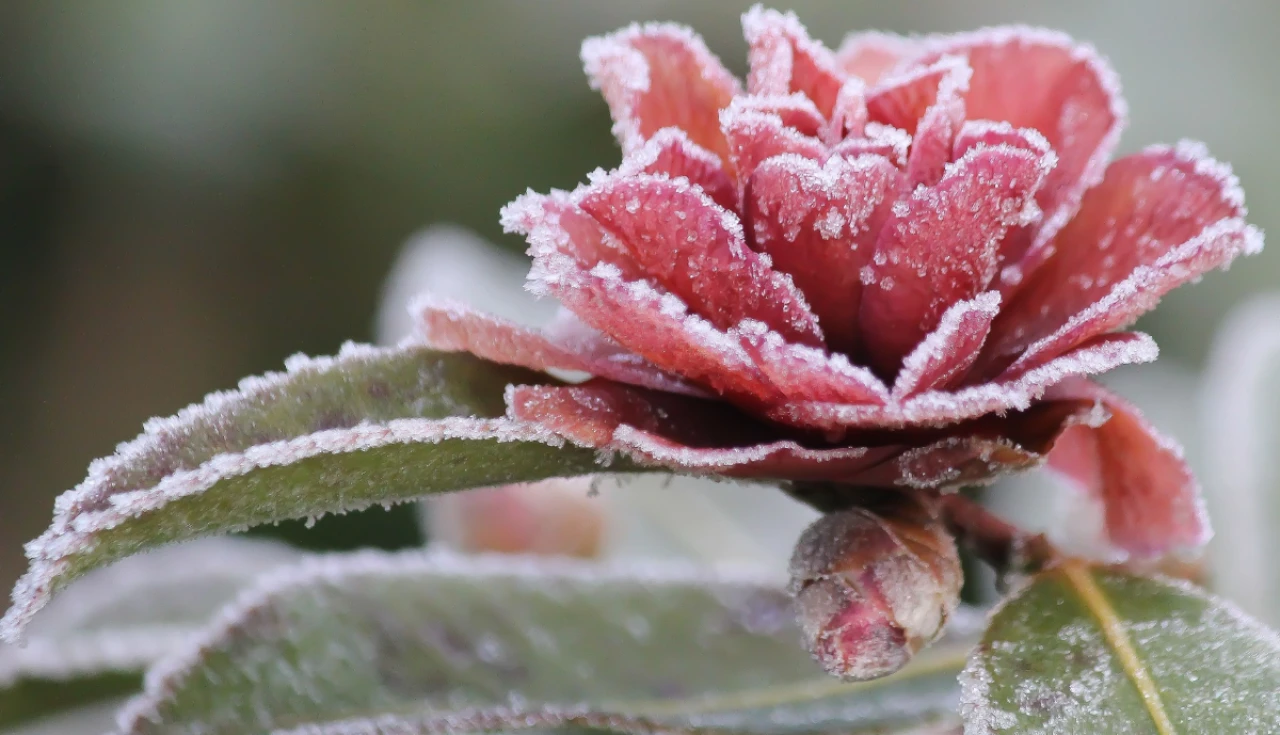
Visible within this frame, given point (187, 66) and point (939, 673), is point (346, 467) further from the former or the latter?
point (187, 66)

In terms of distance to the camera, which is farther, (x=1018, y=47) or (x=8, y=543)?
(x=8, y=543)

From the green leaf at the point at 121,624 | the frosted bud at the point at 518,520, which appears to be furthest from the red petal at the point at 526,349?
the frosted bud at the point at 518,520

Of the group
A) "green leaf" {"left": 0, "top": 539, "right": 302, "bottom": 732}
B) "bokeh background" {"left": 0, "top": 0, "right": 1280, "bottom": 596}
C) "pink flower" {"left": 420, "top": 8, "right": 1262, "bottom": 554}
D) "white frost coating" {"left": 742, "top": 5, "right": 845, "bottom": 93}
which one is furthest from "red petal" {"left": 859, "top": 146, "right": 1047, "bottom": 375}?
"bokeh background" {"left": 0, "top": 0, "right": 1280, "bottom": 596}

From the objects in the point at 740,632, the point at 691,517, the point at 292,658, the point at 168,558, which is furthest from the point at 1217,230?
the point at 168,558

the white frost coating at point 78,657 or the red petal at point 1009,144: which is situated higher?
the white frost coating at point 78,657

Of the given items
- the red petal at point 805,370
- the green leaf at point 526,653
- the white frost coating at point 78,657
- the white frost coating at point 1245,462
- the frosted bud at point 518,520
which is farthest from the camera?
the frosted bud at point 518,520

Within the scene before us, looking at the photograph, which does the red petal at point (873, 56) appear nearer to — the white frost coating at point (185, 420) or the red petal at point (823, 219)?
the red petal at point (823, 219)
